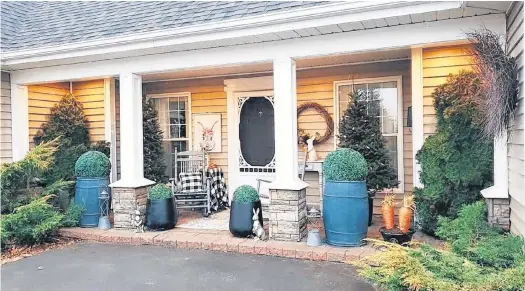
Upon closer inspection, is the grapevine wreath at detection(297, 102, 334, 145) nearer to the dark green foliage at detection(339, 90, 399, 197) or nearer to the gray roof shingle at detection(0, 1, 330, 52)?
the dark green foliage at detection(339, 90, 399, 197)

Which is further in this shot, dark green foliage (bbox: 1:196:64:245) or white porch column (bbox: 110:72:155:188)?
white porch column (bbox: 110:72:155:188)

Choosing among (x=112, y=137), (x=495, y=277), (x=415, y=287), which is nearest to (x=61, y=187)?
(x=112, y=137)

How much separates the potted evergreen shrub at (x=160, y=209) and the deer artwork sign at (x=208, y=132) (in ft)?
6.15

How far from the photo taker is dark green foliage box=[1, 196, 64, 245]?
4824 millimetres

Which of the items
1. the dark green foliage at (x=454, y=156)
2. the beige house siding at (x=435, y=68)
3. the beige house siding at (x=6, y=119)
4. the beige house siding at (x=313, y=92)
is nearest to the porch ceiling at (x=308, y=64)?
the beige house siding at (x=313, y=92)

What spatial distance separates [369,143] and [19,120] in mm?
5206

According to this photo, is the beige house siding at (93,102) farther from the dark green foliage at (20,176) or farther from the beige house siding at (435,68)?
the beige house siding at (435,68)

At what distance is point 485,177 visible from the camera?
4.34 metres

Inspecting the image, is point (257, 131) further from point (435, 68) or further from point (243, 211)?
point (435, 68)

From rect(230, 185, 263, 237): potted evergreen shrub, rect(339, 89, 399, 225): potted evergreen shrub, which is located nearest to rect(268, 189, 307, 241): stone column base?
rect(230, 185, 263, 237): potted evergreen shrub

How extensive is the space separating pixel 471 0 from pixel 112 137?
5827mm

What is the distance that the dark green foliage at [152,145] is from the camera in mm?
6871

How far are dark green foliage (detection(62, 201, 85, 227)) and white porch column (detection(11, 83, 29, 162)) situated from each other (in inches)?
59.6

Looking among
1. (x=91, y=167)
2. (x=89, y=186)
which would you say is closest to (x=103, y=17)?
(x=91, y=167)
